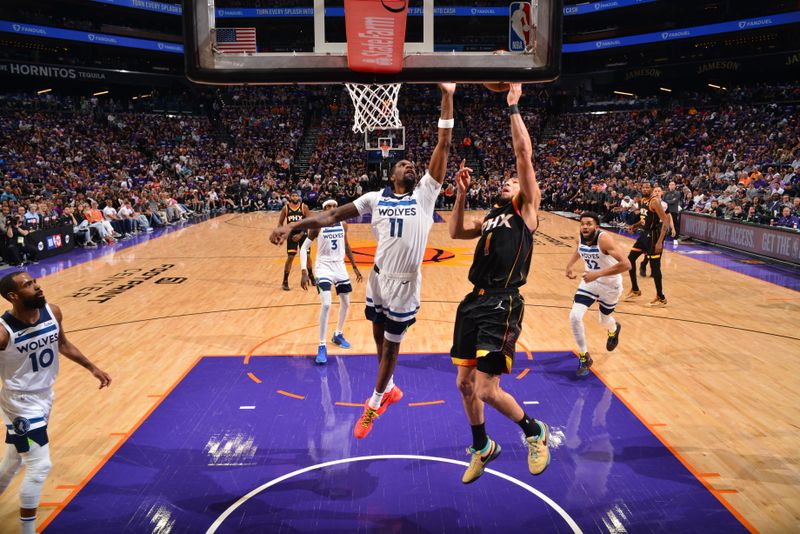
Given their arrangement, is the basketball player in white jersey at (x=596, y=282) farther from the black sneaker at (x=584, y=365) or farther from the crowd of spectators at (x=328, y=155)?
the crowd of spectators at (x=328, y=155)

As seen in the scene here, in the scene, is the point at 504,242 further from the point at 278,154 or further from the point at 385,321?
the point at 278,154

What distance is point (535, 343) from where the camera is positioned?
27.6ft

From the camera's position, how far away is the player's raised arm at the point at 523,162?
4078 millimetres

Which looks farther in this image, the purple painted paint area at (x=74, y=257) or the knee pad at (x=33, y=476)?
the purple painted paint area at (x=74, y=257)

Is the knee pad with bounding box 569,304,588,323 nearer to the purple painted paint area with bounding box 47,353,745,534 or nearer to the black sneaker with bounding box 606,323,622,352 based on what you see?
the black sneaker with bounding box 606,323,622,352

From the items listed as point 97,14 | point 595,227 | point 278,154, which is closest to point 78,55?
point 97,14

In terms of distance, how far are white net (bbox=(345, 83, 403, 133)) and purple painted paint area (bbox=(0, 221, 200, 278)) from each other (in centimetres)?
774

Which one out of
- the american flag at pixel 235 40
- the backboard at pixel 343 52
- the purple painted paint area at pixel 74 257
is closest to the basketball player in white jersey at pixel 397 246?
the backboard at pixel 343 52

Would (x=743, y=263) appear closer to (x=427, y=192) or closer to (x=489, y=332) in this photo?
(x=427, y=192)

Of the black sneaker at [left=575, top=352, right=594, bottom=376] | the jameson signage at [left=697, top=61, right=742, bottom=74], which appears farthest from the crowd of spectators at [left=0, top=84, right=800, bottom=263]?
the black sneaker at [left=575, top=352, right=594, bottom=376]

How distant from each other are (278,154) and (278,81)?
98.6 ft

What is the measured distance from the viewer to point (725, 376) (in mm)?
7047

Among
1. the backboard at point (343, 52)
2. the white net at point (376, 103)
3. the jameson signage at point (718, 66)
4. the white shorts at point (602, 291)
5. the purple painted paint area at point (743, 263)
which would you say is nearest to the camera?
the backboard at point (343, 52)

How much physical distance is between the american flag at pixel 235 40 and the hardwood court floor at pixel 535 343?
11.4 ft
